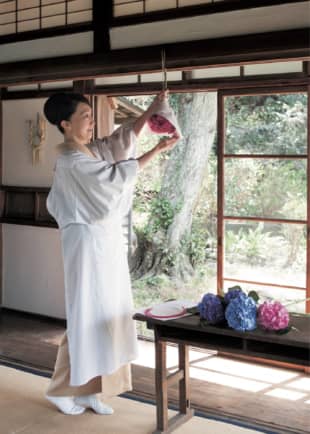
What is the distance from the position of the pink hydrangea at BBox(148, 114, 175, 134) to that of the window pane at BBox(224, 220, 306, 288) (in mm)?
2043

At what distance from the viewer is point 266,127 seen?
23.9 feet

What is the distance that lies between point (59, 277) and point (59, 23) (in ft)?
7.78

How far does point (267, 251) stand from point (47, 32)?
12.2 feet

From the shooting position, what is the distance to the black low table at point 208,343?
2656 millimetres

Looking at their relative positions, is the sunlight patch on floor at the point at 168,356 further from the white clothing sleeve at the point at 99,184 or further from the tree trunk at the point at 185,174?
the tree trunk at the point at 185,174

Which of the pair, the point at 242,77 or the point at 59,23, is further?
the point at 242,77

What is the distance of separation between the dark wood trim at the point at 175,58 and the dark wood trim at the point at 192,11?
0.17 m

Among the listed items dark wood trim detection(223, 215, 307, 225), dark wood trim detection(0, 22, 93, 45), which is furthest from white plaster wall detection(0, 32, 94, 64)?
dark wood trim detection(223, 215, 307, 225)

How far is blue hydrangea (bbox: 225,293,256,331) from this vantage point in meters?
2.73

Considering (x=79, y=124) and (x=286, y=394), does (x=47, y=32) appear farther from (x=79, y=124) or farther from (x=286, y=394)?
(x=286, y=394)

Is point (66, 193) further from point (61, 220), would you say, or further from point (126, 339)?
point (126, 339)

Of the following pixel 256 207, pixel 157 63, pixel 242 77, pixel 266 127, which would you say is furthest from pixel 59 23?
pixel 266 127

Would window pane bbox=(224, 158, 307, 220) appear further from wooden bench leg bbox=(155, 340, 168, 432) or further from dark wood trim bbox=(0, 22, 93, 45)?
wooden bench leg bbox=(155, 340, 168, 432)

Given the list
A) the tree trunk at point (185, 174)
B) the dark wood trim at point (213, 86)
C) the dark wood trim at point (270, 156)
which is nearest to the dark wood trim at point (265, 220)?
the dark wood trim at point (270, 156)
